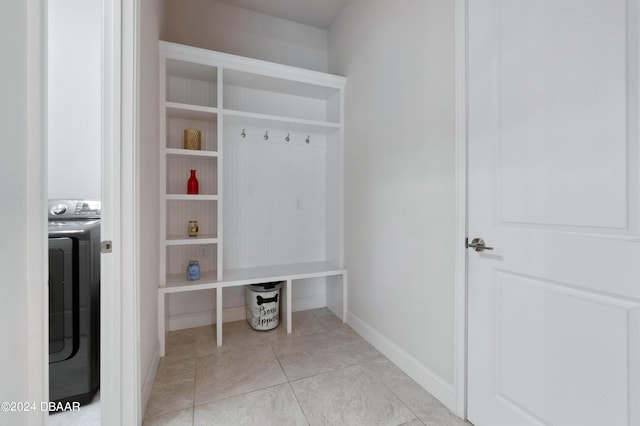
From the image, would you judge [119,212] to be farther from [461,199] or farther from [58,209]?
[461,199]

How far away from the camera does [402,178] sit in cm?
198

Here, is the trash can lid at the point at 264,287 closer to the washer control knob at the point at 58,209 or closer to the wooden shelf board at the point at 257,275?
the wooden shelf board at the point at 257,275

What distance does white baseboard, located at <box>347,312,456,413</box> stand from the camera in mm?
1602

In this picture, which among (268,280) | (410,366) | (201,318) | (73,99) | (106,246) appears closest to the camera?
(106,246)

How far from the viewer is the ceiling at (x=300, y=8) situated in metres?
2.64

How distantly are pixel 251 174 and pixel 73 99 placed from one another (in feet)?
4.51

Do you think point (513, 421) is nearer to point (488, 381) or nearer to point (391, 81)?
point (488, 381)

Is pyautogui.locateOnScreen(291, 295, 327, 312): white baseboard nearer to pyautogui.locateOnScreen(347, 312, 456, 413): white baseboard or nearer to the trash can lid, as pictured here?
the trash can lid

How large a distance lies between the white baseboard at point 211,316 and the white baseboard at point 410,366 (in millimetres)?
653

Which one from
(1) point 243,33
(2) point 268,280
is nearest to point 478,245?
(2) point 268,280

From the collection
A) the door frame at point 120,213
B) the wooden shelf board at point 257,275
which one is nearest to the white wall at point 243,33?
the door frame at point 120,213

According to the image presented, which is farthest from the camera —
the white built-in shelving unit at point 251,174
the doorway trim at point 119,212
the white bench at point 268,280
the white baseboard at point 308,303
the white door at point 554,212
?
the white baseboard at point 308,303

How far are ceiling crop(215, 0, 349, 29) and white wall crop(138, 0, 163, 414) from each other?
932 mm

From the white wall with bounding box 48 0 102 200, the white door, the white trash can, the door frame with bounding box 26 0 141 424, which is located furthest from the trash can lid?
the white door
